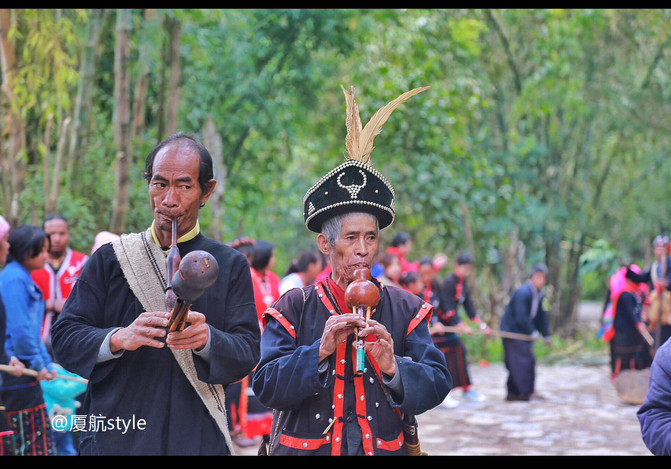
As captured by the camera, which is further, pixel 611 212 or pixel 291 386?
pixel 611 212

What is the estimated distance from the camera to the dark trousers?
448 inches

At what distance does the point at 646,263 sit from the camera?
21.1 meters

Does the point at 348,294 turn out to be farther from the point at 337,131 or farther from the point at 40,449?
the point at 337,131

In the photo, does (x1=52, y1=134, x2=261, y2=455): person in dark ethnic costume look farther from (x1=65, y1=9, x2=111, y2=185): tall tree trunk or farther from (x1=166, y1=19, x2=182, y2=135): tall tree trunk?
(x1=166, y1=19, x2=182, y2=135): tall tree trunk

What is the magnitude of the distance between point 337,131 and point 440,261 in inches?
171

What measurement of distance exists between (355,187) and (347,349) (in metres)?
0.63

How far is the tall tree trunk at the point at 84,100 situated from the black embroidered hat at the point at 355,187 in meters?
6.25

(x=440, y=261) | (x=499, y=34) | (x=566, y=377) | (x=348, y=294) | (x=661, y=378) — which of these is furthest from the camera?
(x=499, y=34)

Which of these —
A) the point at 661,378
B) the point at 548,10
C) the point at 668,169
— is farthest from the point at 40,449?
the point at 668,169

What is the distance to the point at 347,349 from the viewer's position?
3133 millimetres

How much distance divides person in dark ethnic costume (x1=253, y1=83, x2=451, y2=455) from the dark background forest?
4.89m

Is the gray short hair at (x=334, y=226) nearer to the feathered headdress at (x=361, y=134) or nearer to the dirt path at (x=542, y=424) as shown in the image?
the feathered headdress at (x=361, y=134)

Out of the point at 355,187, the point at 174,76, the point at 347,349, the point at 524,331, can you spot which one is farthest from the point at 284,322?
the point at 524,331

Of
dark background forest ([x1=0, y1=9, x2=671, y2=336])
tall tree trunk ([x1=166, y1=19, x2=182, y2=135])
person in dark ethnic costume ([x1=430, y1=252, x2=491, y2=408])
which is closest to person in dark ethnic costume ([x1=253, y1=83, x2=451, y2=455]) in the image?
dark background forest ([x1=0, y1=9, x2=671, y2=336])
